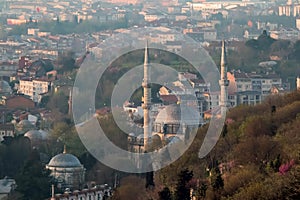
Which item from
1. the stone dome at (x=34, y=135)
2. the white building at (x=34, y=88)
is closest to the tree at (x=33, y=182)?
the stone dome at (x=34, y=135)

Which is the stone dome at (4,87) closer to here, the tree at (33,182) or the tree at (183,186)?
the tree at (33,182)

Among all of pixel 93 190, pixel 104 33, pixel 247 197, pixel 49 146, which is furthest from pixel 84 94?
pixel 104 33

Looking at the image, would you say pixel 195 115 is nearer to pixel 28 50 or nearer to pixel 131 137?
pixel 131 137

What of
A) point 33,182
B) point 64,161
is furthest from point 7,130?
point 33,182

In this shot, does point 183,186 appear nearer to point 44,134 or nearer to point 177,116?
point 177,116

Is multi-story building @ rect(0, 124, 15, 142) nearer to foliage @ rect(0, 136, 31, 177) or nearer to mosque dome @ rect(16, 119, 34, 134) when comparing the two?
mosque dome @ rect(16, 119, 34, 134)

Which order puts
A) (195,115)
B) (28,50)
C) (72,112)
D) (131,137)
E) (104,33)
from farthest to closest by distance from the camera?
(104,33) < (28,50) < (72,112) < (195,115) < (131,137)

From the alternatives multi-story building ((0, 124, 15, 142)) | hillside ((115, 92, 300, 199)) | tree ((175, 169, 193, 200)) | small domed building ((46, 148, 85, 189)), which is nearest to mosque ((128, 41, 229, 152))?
small domed building ((46, 148, 85, 189))
